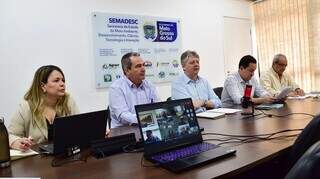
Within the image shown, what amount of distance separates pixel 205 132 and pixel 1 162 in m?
1.10

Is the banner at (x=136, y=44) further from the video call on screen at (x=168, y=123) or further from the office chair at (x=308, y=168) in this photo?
the office chair at (x=308, y=168)

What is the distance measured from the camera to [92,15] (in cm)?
335

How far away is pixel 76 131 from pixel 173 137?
48 cm

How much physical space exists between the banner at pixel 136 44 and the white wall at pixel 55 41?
8cm

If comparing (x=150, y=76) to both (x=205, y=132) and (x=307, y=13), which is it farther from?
(x=307, y=13)

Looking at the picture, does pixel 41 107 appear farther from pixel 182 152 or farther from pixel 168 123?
pixel 182 152

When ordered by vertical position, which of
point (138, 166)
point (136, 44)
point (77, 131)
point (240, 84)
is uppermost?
point (136, 44)

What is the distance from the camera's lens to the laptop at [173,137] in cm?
124

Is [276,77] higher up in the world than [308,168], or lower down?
higher up

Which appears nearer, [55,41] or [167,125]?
[167,125]

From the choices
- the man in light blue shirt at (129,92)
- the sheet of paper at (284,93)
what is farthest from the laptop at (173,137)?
the sheet of paper at (284,93)

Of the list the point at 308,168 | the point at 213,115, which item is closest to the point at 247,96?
the point at 213,115

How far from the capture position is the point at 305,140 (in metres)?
1.33

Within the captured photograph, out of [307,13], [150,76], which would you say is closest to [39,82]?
[150,76]
